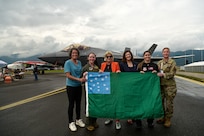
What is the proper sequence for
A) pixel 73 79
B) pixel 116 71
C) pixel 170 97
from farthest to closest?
pixel 170 97 → pixel 116 71 → pixel 73 79

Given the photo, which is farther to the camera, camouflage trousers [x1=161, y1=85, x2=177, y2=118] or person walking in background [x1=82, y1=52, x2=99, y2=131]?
camouflage trousers [x1=161, y1=85, x2=177, y2=118]

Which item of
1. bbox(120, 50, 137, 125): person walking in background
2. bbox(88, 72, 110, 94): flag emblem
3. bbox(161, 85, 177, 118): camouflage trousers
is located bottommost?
bbox(161, 85, 177, 118): camouflage trousers

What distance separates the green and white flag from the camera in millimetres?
4125

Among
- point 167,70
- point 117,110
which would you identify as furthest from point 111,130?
point 167,70

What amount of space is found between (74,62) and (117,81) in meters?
1.18

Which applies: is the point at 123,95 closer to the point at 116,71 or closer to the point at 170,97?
the point at 116,71

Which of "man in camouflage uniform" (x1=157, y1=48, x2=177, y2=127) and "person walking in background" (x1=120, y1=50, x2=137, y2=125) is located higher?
"person walking in background" (x1=120, y1=50, x2=137, y2=125)

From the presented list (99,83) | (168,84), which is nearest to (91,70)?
(99,83)

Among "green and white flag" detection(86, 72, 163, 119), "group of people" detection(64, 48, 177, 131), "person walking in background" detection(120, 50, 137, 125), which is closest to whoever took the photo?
"green and white flag" detection(86, 72, 163, 119)

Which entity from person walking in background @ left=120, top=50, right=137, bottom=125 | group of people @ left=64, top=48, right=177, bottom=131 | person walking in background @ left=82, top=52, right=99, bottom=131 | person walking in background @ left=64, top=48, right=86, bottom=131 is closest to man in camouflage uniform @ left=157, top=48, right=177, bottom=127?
group of people @ left=64, top=48, right=177, bottom=131

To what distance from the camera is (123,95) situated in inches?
166

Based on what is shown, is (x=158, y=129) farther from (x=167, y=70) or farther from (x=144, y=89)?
(x=167, y=70)

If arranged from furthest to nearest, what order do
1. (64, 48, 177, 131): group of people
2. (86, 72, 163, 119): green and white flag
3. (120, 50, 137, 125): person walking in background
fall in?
1. (120, 50, 137, 125): person walking in background
2. (64, 48, 177, 131): group of people
3. (86, 72, 163, 119): green and white flag

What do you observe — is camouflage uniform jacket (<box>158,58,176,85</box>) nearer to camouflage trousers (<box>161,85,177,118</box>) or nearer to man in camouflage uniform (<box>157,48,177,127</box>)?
man in camouflage uniform (<box>157,48,177,127</box>)
